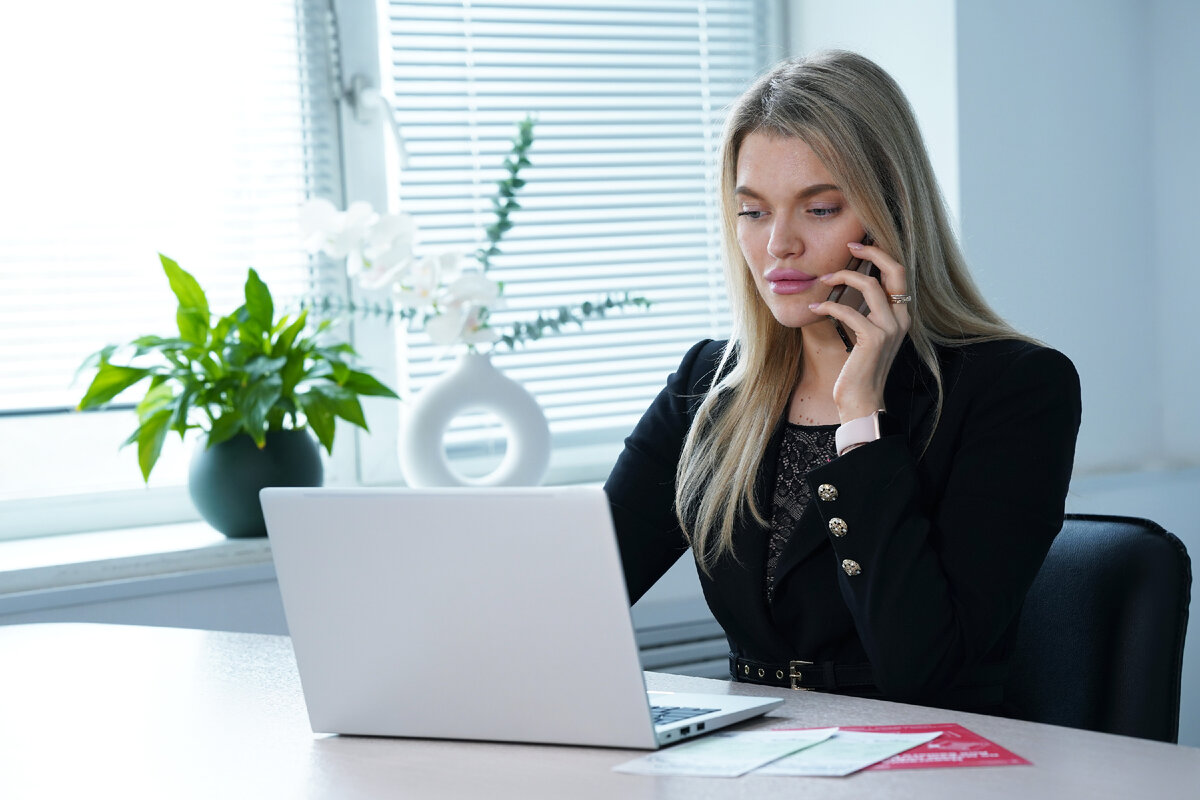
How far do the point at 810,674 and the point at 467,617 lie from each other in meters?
0.63

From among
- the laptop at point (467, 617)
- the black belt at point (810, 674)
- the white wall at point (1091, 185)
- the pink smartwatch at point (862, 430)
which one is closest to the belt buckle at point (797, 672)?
the black belt at point (810, 674)

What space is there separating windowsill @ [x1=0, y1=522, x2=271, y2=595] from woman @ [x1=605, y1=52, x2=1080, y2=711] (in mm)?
828

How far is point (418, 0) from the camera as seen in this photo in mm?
Answer: 2781

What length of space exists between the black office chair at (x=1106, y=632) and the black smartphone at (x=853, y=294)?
38 centimetres

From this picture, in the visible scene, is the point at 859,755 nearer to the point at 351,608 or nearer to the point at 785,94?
the point at 351,608

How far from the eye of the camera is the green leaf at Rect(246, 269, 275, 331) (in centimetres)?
234

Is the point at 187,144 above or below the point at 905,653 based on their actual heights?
above

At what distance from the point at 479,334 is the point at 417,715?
135cm

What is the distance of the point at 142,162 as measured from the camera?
258 cm

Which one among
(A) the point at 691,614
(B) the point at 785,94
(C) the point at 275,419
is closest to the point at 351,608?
(B) the point at 785,94

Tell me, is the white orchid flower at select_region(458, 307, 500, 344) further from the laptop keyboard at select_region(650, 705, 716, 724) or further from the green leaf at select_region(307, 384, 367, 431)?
the laptop keyboard at select_region(650, 705, 716, 724)

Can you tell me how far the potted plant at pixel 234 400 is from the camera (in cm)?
228

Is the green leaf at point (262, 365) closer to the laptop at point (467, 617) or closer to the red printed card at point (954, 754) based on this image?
the laptop at point (467, 617)

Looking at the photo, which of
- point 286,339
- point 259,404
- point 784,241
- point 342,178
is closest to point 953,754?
point 784,241
